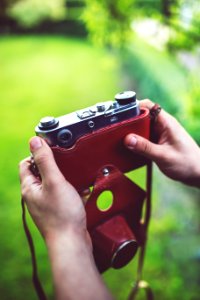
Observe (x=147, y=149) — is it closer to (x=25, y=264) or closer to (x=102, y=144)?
(x=102, y=144)

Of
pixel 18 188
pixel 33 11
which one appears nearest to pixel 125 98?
pixel 18 188

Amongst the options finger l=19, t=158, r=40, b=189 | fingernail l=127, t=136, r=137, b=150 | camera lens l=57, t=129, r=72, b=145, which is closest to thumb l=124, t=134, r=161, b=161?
fingernail l=127, t=136, r=137, b=150

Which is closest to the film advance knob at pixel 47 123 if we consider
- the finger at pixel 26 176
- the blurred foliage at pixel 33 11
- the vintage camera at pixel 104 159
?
the vintage camera at pixel 104 159

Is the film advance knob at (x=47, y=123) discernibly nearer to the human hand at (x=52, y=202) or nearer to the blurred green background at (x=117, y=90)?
the human hand at (x=52, y=202)

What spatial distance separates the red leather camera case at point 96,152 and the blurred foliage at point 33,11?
1048 centimetres

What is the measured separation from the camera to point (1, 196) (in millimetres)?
3197

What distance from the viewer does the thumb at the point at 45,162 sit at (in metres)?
0.98

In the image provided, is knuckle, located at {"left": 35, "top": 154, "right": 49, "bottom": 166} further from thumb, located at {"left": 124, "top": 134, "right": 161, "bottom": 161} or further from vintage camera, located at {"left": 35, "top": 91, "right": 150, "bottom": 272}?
thumb, located at {"left": 124, "top": 134, "right": 161, "bottom": 161}

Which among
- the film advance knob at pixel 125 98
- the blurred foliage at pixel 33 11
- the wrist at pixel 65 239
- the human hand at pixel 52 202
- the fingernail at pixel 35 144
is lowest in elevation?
the blurred foliage at pixel 33 11

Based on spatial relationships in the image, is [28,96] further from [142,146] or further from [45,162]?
[45,162]

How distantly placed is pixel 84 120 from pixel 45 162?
160mm

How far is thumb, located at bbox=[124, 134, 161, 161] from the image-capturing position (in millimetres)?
1118

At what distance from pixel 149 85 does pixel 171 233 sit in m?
2.72

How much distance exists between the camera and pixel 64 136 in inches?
40.9
